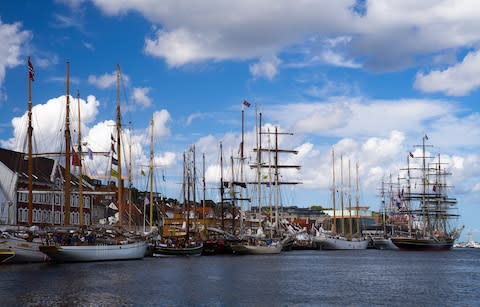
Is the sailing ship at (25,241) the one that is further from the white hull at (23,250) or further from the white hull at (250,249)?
the white hull at (250,249)

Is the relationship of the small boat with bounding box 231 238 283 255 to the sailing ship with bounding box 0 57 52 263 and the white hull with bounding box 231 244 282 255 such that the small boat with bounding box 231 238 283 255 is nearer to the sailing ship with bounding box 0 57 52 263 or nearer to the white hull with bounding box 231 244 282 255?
the white hull with bounding box 231 244 282 255

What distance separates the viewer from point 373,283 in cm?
5572

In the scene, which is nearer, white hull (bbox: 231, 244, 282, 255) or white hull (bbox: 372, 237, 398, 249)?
white hull (bbox: 231, 244, 282, 255)

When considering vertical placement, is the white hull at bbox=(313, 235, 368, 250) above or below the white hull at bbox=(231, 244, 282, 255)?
below

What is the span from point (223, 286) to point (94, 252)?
25.7 m

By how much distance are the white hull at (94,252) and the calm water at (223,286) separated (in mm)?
1492

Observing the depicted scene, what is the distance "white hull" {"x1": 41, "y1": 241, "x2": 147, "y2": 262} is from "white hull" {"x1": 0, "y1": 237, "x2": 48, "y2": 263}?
83.1 inches

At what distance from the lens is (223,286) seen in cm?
5012

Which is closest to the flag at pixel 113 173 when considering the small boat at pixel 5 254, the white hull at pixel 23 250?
the white hull at pixel 23 250

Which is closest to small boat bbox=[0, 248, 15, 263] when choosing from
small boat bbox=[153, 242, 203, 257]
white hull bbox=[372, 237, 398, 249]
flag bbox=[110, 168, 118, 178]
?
flag bbox=[110, 168, 118, 178]

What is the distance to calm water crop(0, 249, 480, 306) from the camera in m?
41.1

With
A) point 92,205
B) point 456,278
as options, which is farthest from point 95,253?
point 92,205

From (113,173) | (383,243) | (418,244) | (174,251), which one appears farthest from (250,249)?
(383,243)

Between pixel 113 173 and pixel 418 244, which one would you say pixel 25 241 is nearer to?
pixel 113 173
